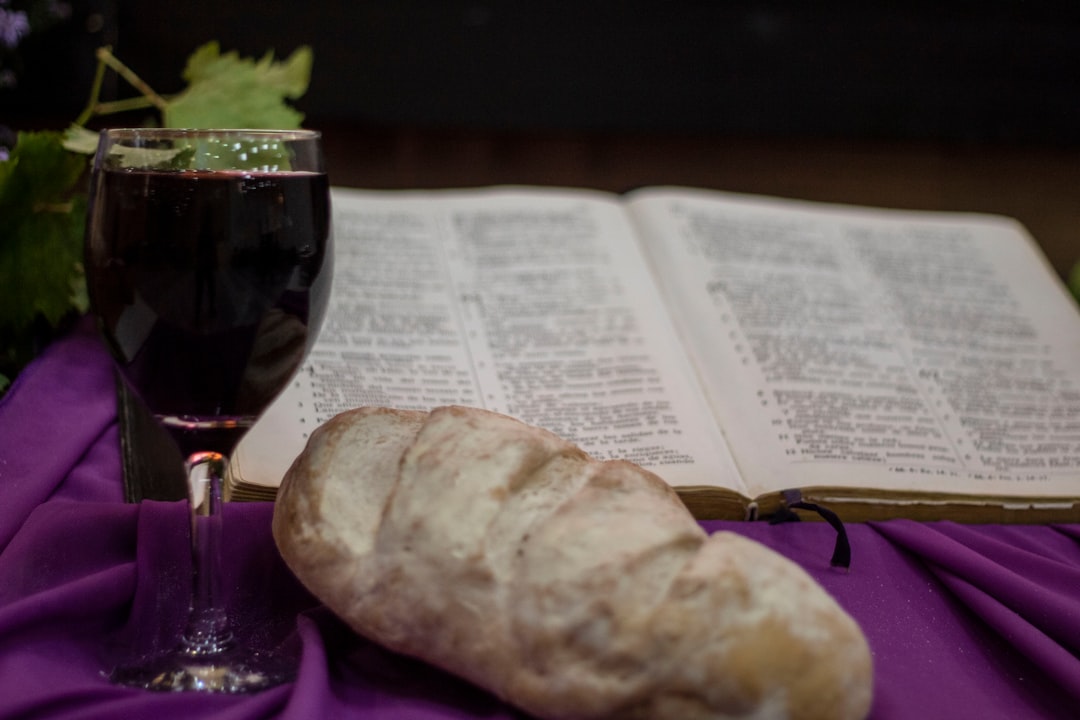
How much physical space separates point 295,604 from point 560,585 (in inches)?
10.2

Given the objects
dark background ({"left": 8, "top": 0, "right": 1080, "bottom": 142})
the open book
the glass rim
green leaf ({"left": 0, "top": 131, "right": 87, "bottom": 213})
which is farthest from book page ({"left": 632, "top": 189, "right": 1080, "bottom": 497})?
green leaf ({"left": 0, "top": 131, "right": 87, "bottom": 213})

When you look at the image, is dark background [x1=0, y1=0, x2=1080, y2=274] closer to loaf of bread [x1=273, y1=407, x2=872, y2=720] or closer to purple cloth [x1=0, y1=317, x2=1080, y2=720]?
purple cloth [x1=0, y1=317, x2=1080, y2=720]

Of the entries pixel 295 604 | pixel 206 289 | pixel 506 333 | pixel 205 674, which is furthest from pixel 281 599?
pixel 506 333

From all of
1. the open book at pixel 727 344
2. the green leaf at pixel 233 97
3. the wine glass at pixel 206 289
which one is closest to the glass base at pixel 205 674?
the wine glass at pixel 206 289

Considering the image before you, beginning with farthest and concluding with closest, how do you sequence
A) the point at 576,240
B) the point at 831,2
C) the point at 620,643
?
the point at 831,2, the point at 576,240, the point at 620,643

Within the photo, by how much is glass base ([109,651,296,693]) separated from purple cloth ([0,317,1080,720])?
0.05 ft

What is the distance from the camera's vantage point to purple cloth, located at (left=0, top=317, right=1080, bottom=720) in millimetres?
577

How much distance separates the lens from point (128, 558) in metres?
0.72

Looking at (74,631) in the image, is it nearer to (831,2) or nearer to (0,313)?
(0,313)

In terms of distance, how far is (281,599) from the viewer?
708 millimetres

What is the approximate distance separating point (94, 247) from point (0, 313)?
1.44 ft

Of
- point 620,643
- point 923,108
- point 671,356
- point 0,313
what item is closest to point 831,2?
point 923,108

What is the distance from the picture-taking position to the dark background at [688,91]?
58.7 inches

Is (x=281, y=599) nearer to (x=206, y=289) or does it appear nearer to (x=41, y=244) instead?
(x=206, y=289)
